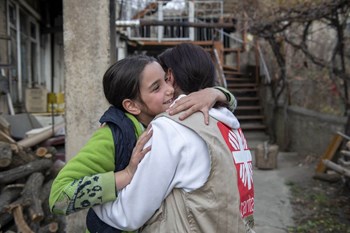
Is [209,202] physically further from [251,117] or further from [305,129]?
[251,117]

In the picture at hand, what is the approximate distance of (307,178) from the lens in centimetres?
727

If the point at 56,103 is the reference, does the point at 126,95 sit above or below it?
above

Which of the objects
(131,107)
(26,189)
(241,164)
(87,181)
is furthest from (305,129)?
(87,181)

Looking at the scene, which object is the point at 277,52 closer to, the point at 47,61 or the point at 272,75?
the point at 272,75

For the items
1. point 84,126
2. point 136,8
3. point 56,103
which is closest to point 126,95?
point 84,126

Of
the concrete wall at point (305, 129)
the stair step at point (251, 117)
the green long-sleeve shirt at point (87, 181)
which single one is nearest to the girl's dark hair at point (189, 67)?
the green long-sleeve shirt at point (87, 181)

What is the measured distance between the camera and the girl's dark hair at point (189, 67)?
147cm

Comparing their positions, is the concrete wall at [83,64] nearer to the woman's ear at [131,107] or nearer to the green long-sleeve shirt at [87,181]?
the woman's ear at [131,107]

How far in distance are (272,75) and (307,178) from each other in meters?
4.60

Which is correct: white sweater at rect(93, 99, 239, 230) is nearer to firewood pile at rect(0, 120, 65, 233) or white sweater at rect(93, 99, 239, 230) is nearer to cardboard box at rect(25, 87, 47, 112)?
firewood pile at rect(0, 120, 65, 233)

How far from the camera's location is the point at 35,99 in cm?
858

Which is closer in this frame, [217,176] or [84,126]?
[217,176]

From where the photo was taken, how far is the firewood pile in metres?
4.07

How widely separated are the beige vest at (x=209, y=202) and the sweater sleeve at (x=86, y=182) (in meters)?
0.19
